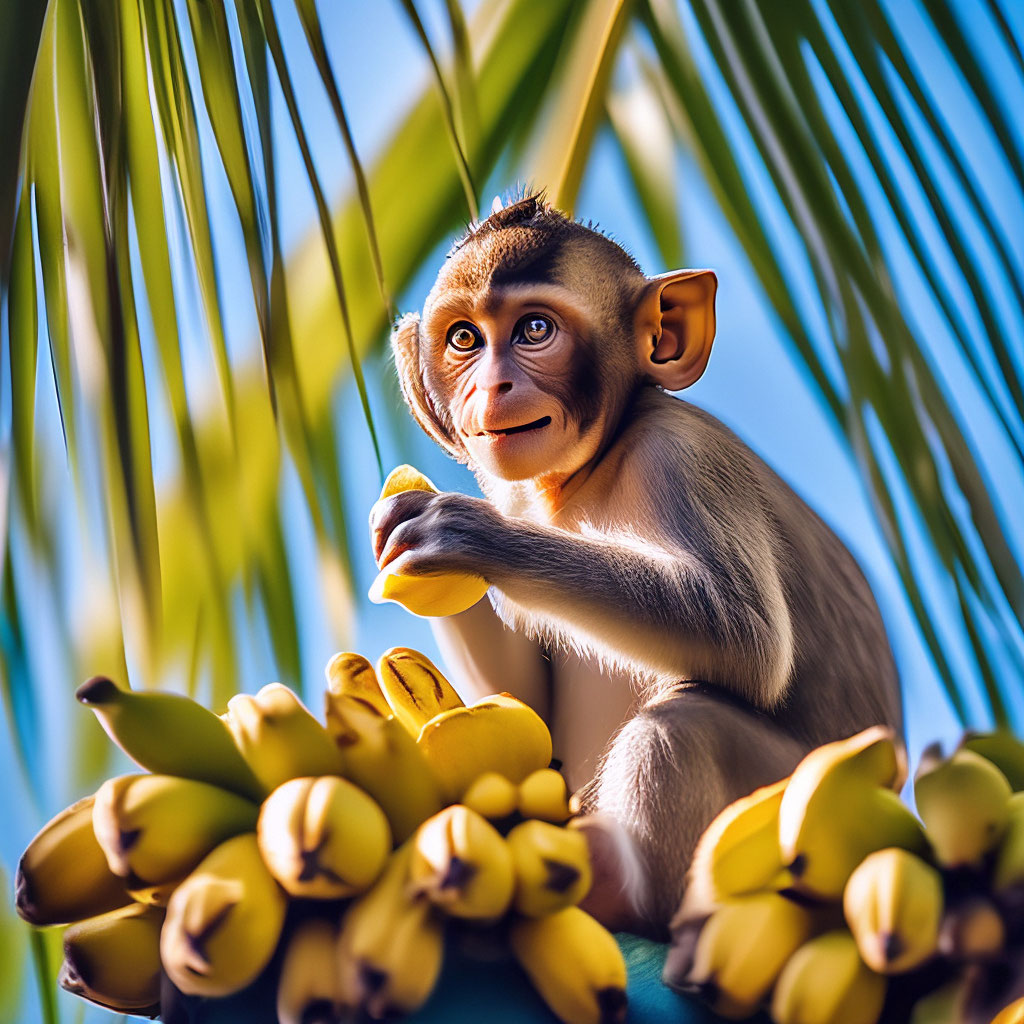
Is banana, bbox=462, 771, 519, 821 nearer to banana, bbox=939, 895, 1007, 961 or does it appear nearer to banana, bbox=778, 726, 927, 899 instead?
banana, bbox=778, 726, 927, 899

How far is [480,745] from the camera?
2.98ft

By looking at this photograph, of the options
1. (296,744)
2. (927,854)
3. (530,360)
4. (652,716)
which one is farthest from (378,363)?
(927,854)

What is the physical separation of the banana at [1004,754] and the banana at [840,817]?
6.1 inches

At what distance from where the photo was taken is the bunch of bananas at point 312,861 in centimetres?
74

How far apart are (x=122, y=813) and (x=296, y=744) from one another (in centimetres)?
12

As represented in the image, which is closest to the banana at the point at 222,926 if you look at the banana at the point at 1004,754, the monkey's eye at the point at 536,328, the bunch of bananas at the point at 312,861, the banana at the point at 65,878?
the bunch of bananas at the point at 312,861

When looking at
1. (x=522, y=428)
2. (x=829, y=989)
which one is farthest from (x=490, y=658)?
(x=829, y=989)

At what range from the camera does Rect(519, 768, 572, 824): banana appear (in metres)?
0.85

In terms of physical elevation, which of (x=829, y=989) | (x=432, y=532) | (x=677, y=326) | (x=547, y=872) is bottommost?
(x=829, y=989)

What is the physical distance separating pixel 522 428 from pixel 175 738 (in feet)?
2.42

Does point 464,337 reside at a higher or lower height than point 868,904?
higher

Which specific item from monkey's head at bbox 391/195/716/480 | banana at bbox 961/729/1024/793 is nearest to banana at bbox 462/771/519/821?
banana at bbox 961/729/1024/793

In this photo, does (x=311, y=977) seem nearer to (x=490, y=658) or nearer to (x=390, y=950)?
(x=390, y=950)

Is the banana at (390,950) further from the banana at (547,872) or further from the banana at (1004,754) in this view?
the banana at (1004,754)
